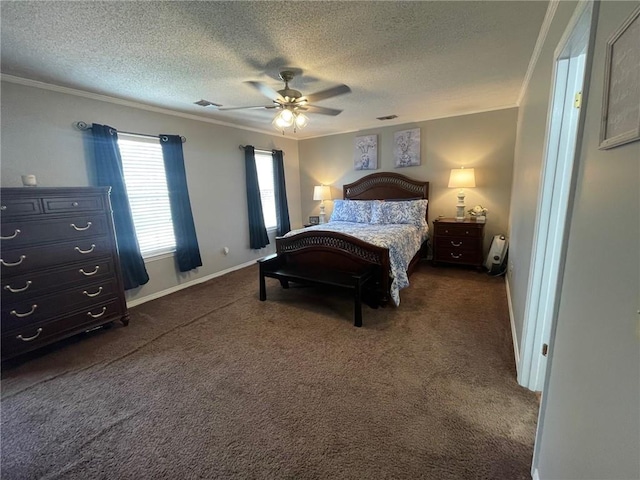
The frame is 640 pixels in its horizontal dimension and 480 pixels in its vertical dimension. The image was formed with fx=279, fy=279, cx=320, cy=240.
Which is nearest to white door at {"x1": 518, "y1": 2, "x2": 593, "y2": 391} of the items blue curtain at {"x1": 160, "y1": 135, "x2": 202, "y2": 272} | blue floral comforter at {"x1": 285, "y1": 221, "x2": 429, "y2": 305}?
blue floral comforter at {"x1": 285, "y1": 221, "x2": 429, "y2": 305}

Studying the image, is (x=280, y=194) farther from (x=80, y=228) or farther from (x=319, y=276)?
(x=80, y=228)

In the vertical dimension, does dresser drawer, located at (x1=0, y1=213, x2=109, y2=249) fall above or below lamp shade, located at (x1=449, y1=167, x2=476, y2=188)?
below

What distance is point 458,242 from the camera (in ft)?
13.7

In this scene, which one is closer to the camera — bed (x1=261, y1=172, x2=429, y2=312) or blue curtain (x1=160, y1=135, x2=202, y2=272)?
bed (x1=261, y1=172, x2=429, y2=312)

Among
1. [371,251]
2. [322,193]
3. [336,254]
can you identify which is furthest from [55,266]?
[322,193]

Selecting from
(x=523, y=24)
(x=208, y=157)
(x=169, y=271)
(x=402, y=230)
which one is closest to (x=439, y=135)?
(x=402, y=230)

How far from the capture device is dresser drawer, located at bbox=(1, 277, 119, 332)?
7.17ft

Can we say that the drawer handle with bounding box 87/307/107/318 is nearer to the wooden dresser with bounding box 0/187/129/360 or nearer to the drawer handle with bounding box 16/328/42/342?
the wooden dresser with bounding box 0/187/129/360

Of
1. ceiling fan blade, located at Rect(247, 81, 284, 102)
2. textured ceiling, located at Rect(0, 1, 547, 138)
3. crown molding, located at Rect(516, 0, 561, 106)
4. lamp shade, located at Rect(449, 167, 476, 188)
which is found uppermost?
textured ceiling, located at Rect(0, 1, 547, 138)

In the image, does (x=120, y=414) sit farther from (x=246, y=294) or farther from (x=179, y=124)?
(x=179, y=124)

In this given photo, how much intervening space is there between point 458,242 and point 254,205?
3.32 m

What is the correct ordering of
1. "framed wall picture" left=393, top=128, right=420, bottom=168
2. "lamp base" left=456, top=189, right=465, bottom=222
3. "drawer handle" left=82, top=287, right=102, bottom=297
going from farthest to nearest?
"framed wall picture" left=393, top=128, right=420, bottom=168
"lamp base" left=456, top=189, right=465, bottom=222
"drawer handle" left=82, top=287, right=102, bottom=297

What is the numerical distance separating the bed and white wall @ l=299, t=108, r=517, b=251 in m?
0.29

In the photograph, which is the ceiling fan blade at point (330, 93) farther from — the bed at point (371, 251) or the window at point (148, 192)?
the window at point (148, 192)
